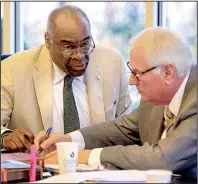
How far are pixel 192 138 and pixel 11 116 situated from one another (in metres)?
1.24

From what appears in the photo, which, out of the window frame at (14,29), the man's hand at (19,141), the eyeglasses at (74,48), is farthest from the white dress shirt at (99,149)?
the window frame at (14,29)

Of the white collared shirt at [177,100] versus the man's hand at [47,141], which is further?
the man's hand at [47,141]

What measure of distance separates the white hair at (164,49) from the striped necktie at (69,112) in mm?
793

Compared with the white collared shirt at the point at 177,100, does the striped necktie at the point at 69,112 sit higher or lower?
lower

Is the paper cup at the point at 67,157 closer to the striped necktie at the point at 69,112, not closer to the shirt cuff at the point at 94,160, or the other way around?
the shirt cuff at the point at 94,160

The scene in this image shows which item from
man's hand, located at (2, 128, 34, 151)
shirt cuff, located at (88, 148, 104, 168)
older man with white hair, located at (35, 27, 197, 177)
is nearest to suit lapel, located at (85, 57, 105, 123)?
older man with white hair, located at (35, 27, 197, 177)

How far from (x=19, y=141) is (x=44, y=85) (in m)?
0.48

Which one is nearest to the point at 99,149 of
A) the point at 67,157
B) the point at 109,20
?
the point at 67,157

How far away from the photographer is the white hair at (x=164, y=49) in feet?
7.22

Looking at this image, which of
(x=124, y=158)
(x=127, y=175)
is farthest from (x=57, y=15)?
(x=127, y=175)

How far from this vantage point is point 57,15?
2932 mm

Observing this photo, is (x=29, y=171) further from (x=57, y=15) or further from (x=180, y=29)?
(x=180, y=29)

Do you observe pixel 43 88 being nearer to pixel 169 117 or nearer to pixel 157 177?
pixel 169 117

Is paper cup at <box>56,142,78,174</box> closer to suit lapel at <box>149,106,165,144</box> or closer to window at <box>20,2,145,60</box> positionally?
suit lapel at <box>149,106,165,144</box>
